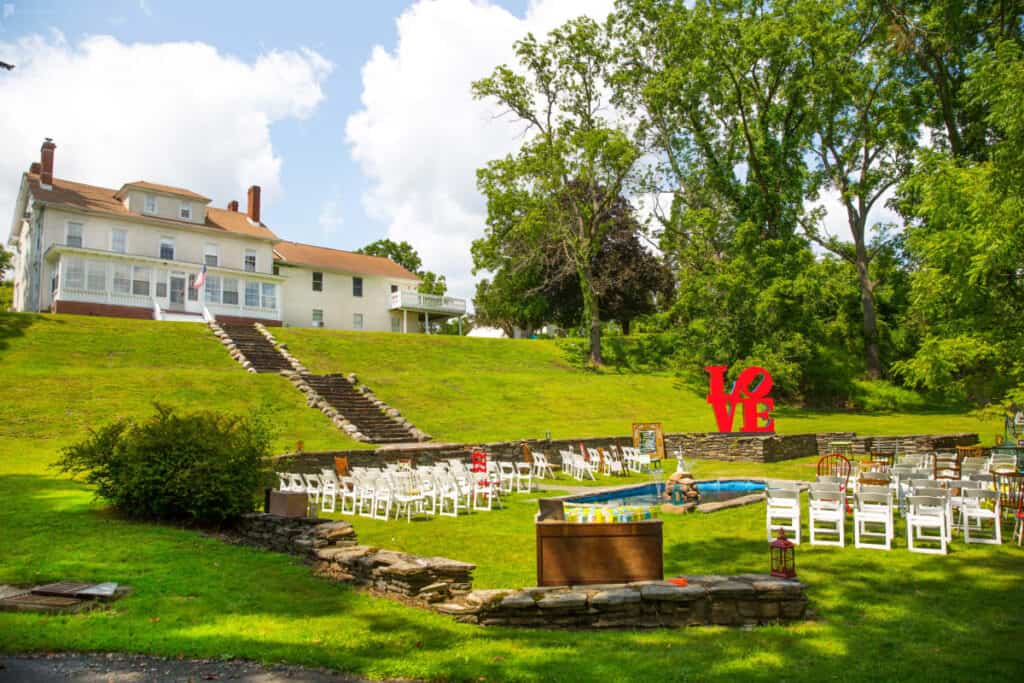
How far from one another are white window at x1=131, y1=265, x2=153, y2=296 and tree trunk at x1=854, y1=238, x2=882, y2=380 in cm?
3997

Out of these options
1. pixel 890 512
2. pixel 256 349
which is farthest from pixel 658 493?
pixel 256 349

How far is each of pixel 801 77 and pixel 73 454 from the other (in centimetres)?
3773

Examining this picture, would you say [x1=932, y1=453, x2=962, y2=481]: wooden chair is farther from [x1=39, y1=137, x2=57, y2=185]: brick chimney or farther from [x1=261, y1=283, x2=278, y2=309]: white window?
[x1=39, y1=137, x2=57, y2=185]: brick chimney

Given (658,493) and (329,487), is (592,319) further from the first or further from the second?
(329,487)

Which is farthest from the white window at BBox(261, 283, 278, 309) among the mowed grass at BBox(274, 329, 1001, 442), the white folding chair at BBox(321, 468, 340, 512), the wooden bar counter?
the wooden bar counter

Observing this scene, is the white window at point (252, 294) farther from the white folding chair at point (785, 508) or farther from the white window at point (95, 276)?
the white folding chair at point (785, 508)

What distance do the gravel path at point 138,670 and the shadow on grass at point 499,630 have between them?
0.56 ft

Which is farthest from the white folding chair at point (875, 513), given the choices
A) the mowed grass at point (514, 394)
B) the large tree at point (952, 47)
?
the mowed grass at point (514, 394)

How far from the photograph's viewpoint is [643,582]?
739 cm

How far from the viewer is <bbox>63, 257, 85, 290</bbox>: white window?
125 feet

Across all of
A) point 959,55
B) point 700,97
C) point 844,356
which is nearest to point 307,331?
point 700,97

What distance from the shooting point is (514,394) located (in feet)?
108

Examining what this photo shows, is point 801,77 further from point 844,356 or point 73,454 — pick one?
point 73,454

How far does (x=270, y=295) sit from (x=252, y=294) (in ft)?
3.51
